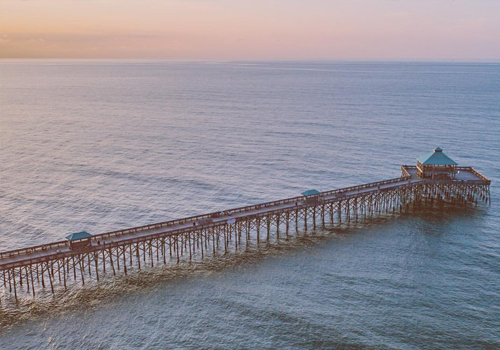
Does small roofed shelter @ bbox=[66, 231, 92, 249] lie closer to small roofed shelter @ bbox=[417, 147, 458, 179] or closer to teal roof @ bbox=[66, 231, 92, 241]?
teal roof @ bbox=[66, 231, 92, 241]

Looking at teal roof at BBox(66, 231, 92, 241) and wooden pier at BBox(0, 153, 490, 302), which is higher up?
teal roof at BBox(66, 231, 92, 241)

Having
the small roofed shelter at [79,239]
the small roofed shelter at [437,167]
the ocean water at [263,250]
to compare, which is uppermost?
the small roofed shelter at [437,167]

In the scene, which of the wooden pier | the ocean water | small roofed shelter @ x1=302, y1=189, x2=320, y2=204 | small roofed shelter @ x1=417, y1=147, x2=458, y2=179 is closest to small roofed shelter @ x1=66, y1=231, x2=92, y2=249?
the wooden pier

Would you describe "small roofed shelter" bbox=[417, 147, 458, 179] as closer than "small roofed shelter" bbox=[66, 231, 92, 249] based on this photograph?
No

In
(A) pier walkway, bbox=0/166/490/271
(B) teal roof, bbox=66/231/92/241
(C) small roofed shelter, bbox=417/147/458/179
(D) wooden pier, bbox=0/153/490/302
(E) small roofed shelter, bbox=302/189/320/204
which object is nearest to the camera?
(A) pier walkway, bbox=0/166/490/271

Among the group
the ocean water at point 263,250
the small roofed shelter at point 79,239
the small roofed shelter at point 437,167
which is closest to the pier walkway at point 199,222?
the small roofed shelter at point 79,239

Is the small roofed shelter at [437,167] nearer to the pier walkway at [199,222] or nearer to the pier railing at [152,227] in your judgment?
the pier walkway at [199,222]
